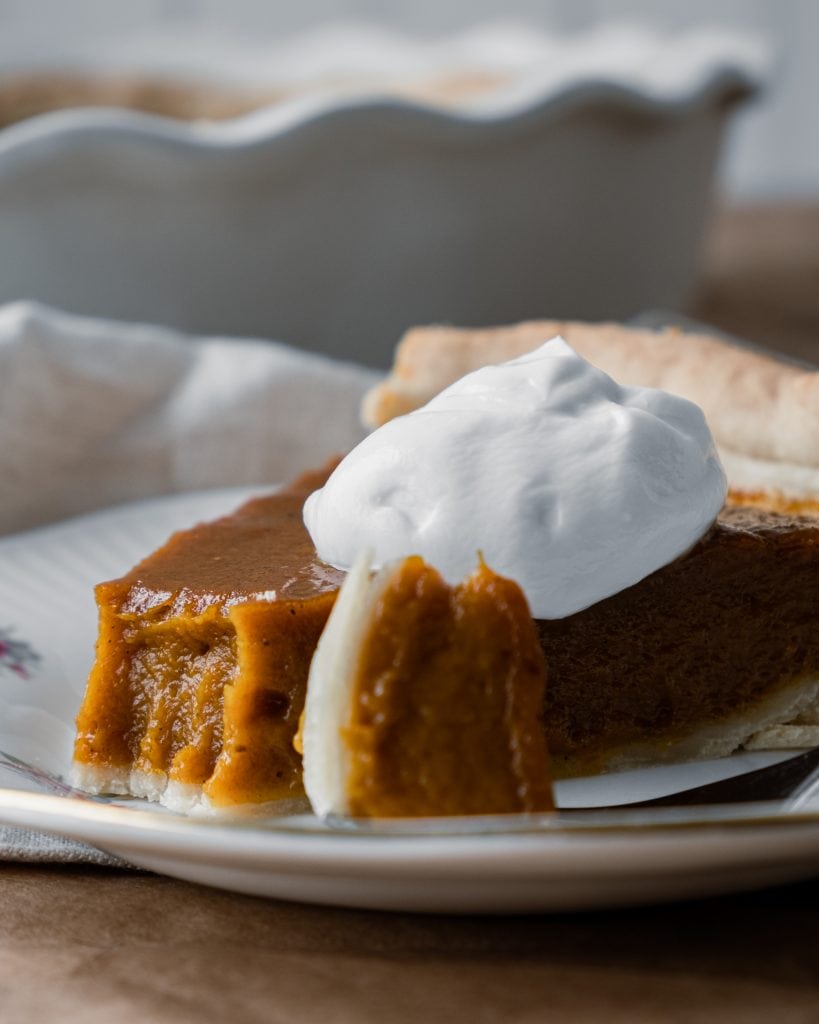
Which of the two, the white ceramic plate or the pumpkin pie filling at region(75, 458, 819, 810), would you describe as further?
the pumpkin pie filling at region(75, 458, 819, 810)

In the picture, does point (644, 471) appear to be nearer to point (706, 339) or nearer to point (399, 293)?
point (706, 339)

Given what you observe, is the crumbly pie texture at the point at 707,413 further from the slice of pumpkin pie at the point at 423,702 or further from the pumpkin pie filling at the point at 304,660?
the slice of pumpkin pie at the point at 423,702

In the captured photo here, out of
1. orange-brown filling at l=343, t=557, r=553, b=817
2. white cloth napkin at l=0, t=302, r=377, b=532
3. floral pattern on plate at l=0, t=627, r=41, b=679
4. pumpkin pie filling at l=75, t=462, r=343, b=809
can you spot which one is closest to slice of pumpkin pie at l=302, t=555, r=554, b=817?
orange-brown filling at l=343, t=557, r=553, b=817

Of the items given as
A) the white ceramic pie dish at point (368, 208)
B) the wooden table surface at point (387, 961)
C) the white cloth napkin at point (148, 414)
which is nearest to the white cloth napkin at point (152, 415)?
the white cloth napkin at point (148, 414)

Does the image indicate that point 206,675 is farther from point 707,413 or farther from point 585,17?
point 585,17

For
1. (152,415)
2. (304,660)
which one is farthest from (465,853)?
(152,415)

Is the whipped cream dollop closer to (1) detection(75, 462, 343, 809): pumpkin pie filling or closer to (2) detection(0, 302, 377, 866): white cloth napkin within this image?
(1) detection(75, 462, 343, 809): pumpkin pie filling

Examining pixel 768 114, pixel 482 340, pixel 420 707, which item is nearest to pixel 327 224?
pixel 482 340
